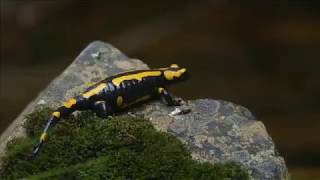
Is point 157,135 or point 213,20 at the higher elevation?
point 213,20

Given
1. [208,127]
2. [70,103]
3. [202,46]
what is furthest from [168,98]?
[202,46]

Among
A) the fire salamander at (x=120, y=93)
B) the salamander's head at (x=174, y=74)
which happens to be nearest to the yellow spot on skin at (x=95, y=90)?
the fire salamander at (x=120, y=93)

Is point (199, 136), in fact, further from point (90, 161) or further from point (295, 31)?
point (295, 31)

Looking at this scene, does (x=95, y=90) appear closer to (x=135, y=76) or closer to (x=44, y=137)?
(x=135, y=76)

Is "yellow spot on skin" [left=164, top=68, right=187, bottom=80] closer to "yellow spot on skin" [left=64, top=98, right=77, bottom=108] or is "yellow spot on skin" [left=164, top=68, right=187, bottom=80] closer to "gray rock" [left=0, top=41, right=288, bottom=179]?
"gray rock" [left=0, top=41, right=288, bottom=179]

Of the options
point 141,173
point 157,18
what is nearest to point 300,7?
point 157,18

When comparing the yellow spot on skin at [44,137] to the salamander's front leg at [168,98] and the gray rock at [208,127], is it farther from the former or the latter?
the salamander's front leg at [168,98]

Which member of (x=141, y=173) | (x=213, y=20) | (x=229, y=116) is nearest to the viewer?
(x=141, y=173)
